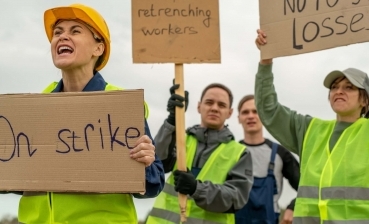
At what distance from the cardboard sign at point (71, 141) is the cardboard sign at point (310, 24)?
173 centimetres

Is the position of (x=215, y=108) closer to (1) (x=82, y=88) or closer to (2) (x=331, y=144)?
(2) (x=331, y=144)

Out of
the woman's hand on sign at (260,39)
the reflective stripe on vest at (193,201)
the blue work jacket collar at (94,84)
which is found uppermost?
the woman's hand on sign at (260,39)

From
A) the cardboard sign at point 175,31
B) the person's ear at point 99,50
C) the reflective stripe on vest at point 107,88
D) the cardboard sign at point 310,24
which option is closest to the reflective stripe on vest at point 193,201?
the cardboard sign at point 175,31

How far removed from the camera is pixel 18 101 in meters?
2.75

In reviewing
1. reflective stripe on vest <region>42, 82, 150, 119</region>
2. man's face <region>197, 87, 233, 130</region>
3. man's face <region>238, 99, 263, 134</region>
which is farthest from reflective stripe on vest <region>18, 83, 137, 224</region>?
man's face <region>238, 99, 263, 134</region>

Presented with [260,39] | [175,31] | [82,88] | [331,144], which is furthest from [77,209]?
[175,31]

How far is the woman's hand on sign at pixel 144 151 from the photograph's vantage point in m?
2.57

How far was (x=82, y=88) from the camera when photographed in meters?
2.87

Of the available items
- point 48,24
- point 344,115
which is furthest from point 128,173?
point 344,115

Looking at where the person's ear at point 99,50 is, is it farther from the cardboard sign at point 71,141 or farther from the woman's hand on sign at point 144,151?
the woman's hand on sign at point 144,151

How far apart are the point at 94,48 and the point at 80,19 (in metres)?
0.16

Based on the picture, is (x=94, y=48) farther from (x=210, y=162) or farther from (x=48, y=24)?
(x=210, y=162)

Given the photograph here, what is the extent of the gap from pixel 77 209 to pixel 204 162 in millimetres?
2225

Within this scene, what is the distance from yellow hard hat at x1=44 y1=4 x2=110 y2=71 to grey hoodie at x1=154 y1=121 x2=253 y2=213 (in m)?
1.71
